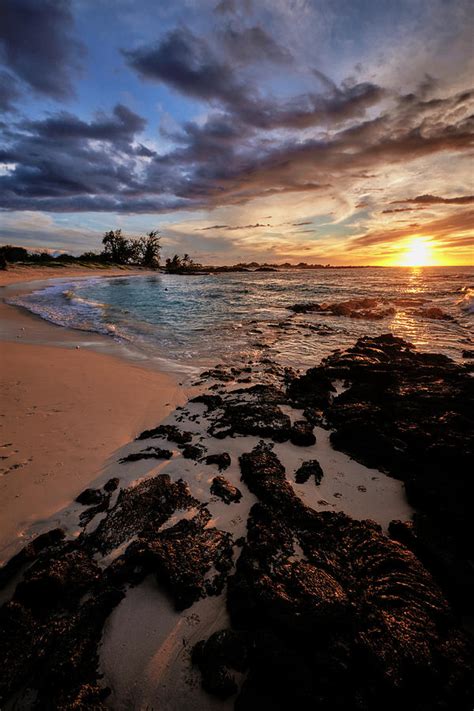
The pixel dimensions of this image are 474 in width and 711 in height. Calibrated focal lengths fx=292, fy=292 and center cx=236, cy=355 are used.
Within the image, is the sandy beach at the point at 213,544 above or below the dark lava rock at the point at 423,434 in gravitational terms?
below

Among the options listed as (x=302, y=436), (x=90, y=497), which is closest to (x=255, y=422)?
(x=302, y=436)

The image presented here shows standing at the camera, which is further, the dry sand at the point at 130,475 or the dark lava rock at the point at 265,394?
the dark lava rock at the point at 265,394

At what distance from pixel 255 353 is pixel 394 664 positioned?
346 inches

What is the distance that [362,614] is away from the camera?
229 centimetres

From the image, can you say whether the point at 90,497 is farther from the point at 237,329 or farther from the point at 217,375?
the point at 237,329

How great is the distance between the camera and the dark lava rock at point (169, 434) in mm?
4969

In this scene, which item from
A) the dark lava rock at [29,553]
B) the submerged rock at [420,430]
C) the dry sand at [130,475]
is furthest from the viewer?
the submerged rock at [420,430]

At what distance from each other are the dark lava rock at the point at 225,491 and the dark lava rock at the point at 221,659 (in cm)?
143

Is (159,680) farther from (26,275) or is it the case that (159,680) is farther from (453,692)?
(26,275)

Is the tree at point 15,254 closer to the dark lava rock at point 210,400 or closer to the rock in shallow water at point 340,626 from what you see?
the dark lava rock at point 210,400

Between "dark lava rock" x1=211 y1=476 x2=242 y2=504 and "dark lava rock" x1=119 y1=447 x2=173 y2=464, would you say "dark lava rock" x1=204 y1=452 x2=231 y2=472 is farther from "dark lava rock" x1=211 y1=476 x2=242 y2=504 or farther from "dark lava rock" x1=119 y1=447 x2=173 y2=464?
"dark lava rock" x1=119 y1=447 x2=173 y2=464

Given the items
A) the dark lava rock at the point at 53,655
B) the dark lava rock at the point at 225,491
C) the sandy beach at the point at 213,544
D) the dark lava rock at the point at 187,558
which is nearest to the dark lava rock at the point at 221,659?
the sandy beach at the point at 213,544

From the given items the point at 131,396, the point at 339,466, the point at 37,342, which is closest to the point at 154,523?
the point at 339,466

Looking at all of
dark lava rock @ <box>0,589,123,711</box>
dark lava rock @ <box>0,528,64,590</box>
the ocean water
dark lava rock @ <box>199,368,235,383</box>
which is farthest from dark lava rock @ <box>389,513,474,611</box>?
the ocean water
